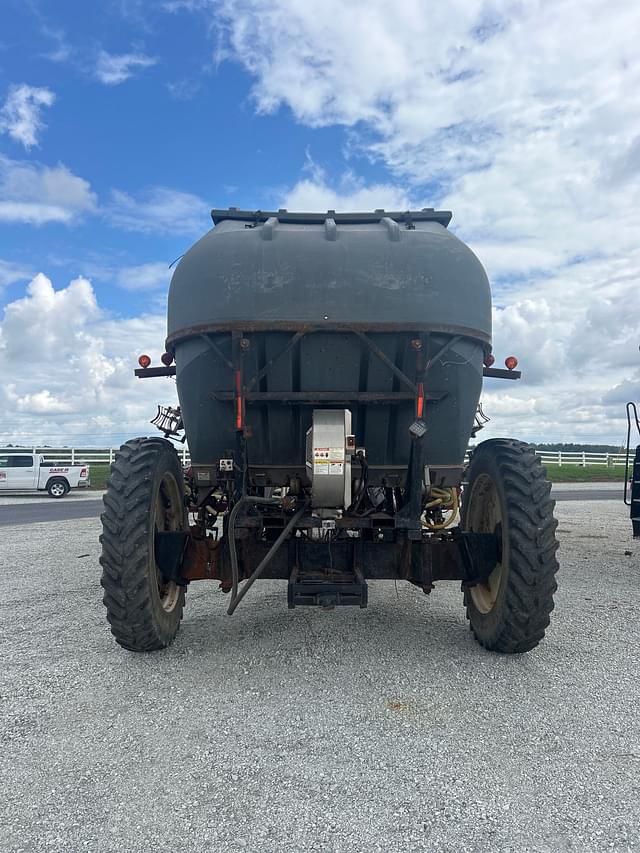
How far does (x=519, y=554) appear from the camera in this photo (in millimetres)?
4070

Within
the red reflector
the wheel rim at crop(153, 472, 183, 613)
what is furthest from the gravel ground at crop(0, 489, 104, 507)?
the red reflector

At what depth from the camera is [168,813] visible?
8.43ft

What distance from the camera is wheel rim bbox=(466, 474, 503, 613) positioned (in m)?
4.52

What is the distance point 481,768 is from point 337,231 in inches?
141

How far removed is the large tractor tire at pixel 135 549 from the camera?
13.3 ft

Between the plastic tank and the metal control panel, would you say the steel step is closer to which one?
the metal control panel

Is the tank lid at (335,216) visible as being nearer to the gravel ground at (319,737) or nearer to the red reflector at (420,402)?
the red reflector at (420,402)

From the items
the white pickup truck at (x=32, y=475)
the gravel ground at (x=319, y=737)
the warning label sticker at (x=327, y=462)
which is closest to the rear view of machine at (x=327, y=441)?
the warning label sticker at (x=327, y=462)

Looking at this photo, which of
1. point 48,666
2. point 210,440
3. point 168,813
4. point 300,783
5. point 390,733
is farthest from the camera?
point 210,440

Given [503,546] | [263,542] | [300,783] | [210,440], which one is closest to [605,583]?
[503,546]

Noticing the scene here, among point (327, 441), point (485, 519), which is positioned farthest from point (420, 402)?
point (485, 519)

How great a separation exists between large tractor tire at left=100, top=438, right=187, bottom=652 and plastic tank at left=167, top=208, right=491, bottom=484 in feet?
1.78

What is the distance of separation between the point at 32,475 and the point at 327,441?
22.4 metres

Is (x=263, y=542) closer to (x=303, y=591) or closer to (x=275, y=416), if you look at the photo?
(x=303, y=591)
